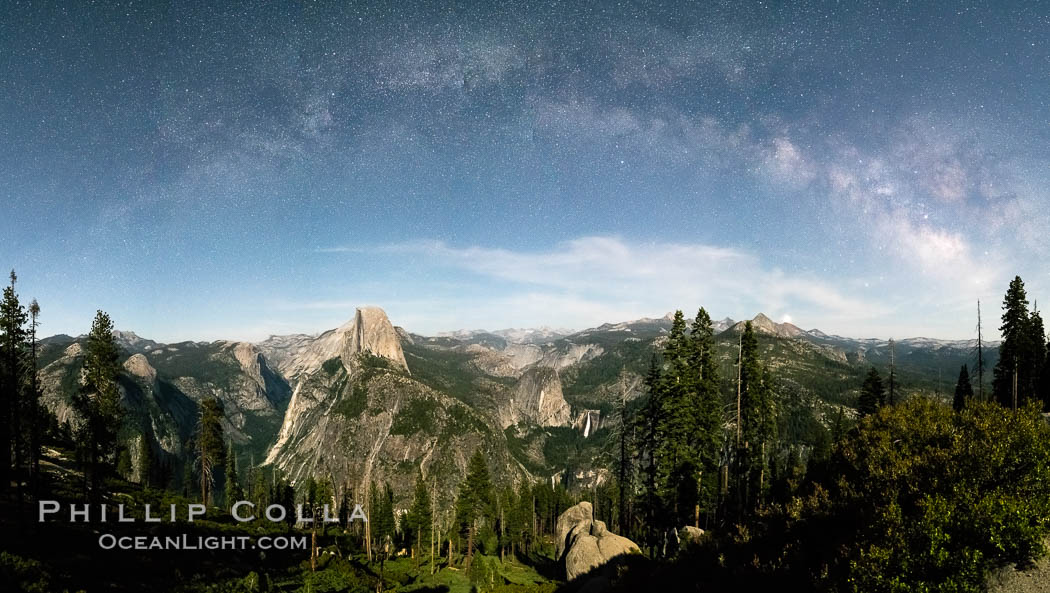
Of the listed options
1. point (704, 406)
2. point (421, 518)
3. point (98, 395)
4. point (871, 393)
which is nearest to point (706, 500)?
point (704, 406)

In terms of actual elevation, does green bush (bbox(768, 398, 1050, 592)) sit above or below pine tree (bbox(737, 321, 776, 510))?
above

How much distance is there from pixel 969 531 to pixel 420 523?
252ft

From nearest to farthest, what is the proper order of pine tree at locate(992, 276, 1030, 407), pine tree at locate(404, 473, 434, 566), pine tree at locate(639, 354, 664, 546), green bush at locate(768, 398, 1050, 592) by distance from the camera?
green bush at locate(768, 398, 1050, 592), pine tree at locate(639, 354, 664, 546), pine tree at locate(992, 276, 1030, 407), pine tree at locate(404, 473, 434, 566)

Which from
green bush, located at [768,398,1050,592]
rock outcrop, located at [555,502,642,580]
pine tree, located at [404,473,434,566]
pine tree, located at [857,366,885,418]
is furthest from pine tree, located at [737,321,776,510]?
pine tree, located at [404,473,434,566]

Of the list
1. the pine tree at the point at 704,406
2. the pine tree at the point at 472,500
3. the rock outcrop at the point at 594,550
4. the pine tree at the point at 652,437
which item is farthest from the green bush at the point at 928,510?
the pine tree at the point at 472,500

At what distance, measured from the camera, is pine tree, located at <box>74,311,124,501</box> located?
40.2 metres

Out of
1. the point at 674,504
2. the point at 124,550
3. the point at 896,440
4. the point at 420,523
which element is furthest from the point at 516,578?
the point at 896,440

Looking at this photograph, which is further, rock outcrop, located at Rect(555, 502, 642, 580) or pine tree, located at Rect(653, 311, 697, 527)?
pine tree, located at Rect(653, 311, 697, 527)

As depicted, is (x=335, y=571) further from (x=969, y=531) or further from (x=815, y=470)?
(x=969, y=531)

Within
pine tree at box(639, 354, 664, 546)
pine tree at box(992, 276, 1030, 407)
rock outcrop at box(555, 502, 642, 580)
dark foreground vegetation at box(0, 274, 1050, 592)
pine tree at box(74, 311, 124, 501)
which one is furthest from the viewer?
pine tree at box(992, 276, 1030, 407)

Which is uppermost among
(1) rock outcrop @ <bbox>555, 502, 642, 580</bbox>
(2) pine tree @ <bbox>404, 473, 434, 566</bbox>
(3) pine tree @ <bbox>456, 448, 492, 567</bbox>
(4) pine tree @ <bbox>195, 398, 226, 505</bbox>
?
(4) pine tree @ <bbox>195, 398, 226, 505</bbox>

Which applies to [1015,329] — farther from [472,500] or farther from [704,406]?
[472,500]

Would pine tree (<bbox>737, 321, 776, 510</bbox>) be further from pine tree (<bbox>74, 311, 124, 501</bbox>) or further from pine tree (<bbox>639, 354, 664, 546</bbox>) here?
pine tree (<bbox>74, 311, 124, 501</bbox>)

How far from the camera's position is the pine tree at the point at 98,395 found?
4019cm
